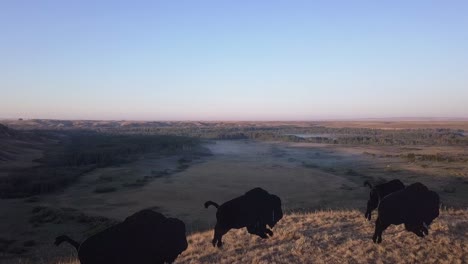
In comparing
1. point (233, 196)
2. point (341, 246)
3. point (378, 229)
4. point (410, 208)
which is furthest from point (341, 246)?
point (233, 196)

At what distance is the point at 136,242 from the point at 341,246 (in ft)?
20.0

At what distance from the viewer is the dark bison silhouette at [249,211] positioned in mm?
9531

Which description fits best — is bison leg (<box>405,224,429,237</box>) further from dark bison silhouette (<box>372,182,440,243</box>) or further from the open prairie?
the open prairie

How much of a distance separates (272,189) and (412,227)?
31.4 m

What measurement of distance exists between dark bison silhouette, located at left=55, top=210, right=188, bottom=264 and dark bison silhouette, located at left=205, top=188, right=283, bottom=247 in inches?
80.1

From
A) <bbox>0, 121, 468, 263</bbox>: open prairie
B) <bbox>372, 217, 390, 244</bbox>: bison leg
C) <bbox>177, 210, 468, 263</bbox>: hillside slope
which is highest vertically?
<bbox>372, 217, 390, 244</bbox>: bison leg

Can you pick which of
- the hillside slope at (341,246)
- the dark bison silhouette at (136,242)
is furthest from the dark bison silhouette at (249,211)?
the dark bison silhouette at (136,242)

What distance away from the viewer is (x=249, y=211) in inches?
376

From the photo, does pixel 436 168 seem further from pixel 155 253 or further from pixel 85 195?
pixel 155 253

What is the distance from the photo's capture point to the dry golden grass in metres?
9.85

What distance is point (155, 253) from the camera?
716 centimetres

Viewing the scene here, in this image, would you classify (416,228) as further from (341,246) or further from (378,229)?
(341,246)

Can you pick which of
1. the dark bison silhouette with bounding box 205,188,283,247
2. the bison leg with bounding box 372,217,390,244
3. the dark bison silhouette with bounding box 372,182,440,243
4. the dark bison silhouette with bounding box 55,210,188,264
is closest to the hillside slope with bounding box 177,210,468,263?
the bison leg with bounding box 372,217,390,244

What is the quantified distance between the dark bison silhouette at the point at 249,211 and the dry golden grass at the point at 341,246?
1.05 metres
